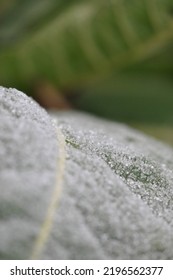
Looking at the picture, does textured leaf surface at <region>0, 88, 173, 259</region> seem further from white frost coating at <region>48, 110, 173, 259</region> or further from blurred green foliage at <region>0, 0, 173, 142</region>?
blurred green foliage at <region>0, 0, 173, 142</region>

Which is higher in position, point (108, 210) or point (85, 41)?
point (85, 41)

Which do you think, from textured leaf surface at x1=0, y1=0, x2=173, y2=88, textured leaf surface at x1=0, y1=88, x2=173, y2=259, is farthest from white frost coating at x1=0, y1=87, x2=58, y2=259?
textured leaf surface at x1=0, y1=0, x2=173, y2=88

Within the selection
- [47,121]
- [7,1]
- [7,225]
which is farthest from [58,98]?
[7,225]

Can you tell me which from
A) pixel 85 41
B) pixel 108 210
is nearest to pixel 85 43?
pixel 85 41

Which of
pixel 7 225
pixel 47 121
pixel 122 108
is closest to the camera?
pixel 7 225

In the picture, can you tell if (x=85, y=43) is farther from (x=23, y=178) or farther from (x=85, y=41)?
(x=23, y=178)

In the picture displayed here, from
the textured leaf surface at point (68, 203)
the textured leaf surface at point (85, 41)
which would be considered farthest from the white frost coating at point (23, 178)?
the textured leaf surface at point (85, 41)
